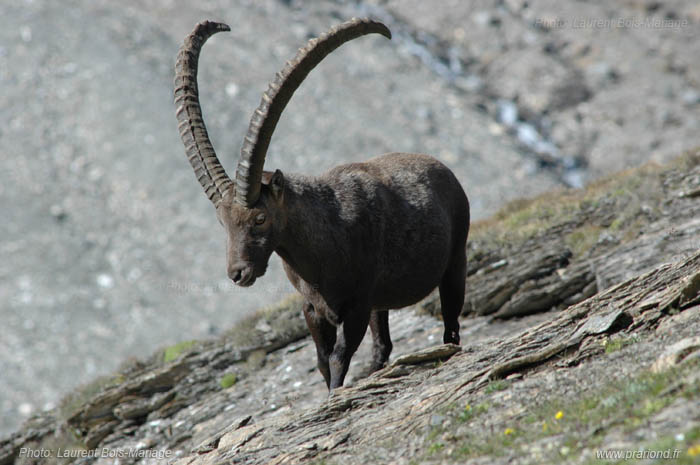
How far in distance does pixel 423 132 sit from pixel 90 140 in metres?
23.0

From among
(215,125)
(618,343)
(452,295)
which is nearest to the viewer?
(618,343)

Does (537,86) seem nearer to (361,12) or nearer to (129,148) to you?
(361,12)

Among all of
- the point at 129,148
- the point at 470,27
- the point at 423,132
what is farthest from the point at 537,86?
the point at 129,148

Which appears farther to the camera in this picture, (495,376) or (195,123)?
(195,123)

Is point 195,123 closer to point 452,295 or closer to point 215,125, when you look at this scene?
point 452,295

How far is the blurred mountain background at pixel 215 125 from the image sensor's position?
49062 millimetres

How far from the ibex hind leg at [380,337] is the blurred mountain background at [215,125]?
3452cm

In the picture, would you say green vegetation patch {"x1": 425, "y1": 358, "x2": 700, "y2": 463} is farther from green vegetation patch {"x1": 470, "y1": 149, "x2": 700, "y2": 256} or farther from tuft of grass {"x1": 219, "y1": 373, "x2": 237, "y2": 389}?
green vegetation patch {"x1": 470, "y1": 149, "x2": 700, "y2": 256}

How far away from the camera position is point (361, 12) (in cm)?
7031

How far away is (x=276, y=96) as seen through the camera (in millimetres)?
8344

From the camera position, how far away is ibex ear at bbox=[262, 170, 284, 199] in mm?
8633

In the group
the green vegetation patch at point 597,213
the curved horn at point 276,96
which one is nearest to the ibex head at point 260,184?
the curved horn at point 276,96

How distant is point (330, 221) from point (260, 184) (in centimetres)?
100

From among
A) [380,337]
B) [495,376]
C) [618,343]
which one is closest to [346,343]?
[380,337]
